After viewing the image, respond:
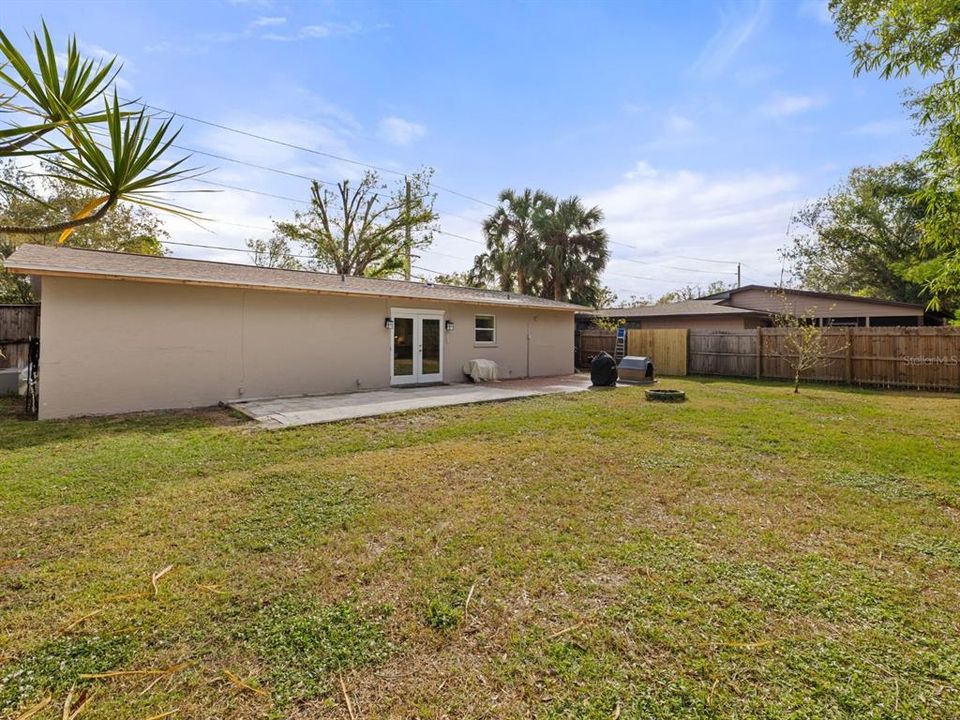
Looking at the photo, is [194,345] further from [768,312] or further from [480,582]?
[768,312]

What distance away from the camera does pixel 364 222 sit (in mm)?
24391

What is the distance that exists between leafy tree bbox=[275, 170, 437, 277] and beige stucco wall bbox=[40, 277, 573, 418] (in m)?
14.3

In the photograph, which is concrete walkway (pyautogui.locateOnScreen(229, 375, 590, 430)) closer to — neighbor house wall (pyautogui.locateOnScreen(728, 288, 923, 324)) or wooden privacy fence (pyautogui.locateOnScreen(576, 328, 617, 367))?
wooden privacy fence (pyautogui.locateOnScreen(576, 328, 617, 367))

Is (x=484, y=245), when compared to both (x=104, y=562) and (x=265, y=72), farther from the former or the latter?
(x=104, y=562)

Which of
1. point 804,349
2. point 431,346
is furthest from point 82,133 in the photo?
point 804,349

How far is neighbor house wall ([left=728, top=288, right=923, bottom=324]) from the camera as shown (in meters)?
16.3

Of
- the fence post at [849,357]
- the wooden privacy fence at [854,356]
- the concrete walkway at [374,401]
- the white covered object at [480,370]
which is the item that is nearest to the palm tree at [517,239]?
the wooden privacy fence at [854,356]

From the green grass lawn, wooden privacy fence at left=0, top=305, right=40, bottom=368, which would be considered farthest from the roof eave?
wooden privacy fence at left=0, top=305, right=40, bottom=368

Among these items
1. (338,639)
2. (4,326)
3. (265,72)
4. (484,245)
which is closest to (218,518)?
(338,639)

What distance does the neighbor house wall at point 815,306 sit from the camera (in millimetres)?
16312

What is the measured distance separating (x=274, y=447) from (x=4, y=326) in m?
9.52

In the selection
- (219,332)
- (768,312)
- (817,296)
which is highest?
(817,296)

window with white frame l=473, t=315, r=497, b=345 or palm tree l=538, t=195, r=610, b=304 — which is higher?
palm tree l=538, t=195, r=610, b=304

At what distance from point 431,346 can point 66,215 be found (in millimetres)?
15478
